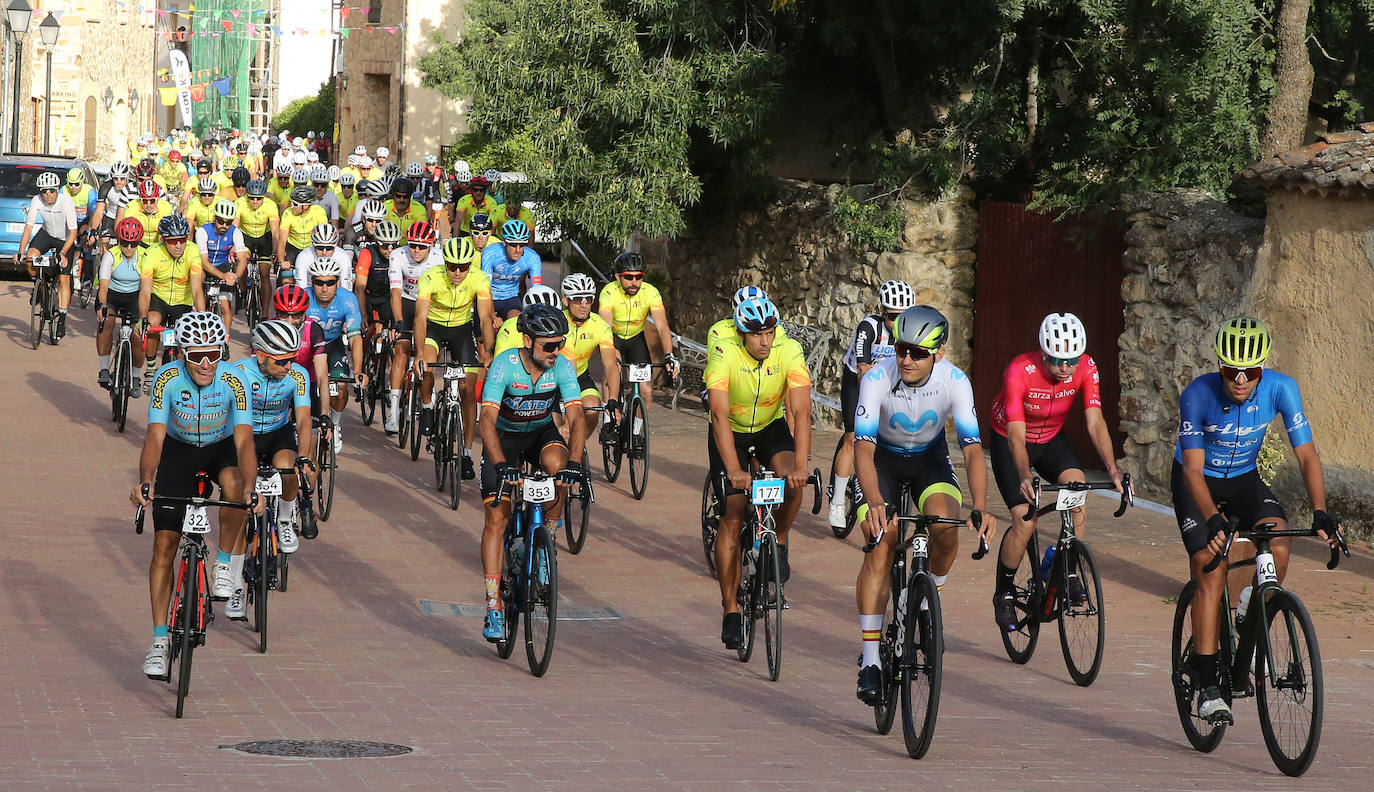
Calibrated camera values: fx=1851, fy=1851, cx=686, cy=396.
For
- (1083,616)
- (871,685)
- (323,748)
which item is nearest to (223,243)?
(1083,616)

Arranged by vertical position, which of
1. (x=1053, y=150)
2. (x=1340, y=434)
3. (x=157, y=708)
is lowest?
(x=157, y=708)

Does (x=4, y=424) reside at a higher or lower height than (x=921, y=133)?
lower

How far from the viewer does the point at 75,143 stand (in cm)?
6806

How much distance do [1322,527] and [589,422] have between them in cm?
747

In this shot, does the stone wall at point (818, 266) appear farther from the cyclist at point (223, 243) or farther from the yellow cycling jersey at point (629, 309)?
the cyclist at point (223, 243)

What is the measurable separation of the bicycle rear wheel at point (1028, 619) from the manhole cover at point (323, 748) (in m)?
3.61

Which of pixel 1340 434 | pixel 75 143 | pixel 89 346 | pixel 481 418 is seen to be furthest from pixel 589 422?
pixel 75 143

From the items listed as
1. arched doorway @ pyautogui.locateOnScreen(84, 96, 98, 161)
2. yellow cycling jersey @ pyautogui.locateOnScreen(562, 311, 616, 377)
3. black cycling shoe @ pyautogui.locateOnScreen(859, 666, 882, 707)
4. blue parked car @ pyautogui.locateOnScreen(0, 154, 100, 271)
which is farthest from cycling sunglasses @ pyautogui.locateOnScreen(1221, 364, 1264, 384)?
arched doorway @ pyautogui.locateOnScreen(84, 96, 98, 161)

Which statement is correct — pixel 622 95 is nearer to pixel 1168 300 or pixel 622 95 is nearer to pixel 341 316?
pixel 341 316

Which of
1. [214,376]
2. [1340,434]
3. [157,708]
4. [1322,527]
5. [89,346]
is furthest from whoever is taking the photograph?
[89,346]

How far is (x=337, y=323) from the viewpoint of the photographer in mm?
14922

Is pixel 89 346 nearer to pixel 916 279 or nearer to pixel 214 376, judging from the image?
pixel 916 279

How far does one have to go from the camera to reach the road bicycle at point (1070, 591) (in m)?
9.19

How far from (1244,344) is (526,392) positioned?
12.7 feet
